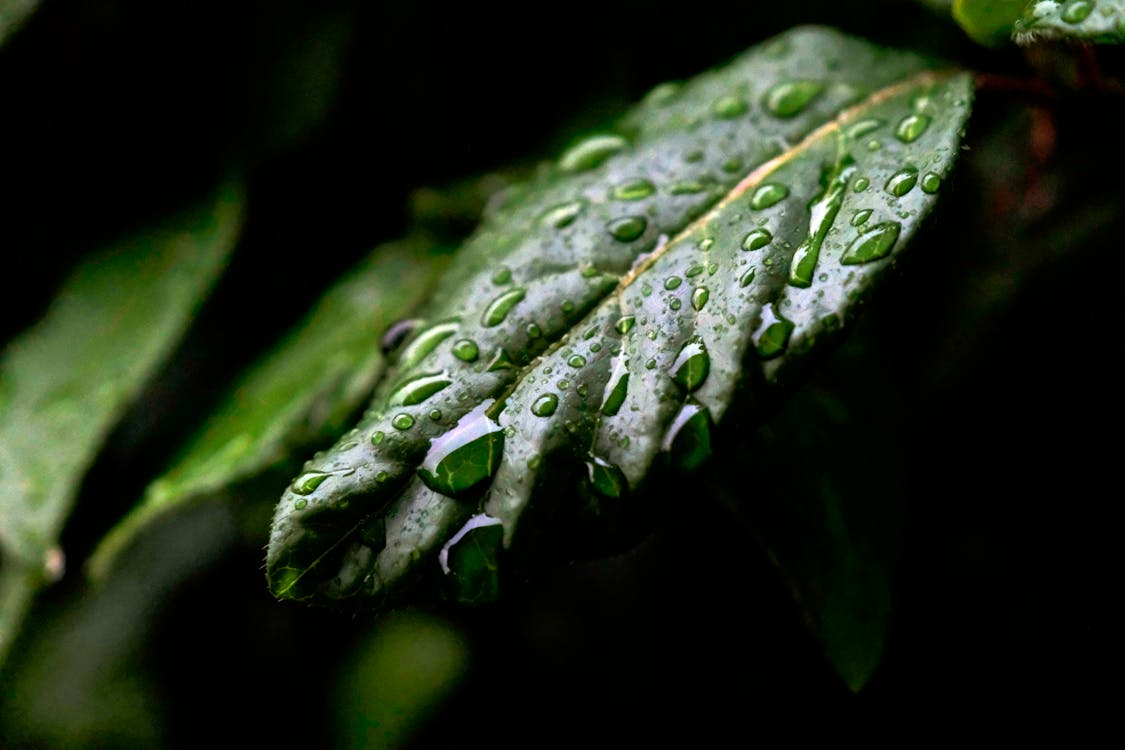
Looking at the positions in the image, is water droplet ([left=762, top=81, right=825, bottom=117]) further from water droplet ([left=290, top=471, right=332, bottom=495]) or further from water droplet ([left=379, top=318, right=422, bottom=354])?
water droplet ([left=290, top=471, right=332, bottom=495])

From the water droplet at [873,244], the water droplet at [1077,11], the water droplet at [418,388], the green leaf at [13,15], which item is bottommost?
the water droplet at [873,244]

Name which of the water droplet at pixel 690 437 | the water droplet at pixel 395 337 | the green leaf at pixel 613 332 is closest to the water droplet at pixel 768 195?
the green leaf at pixel 613 332

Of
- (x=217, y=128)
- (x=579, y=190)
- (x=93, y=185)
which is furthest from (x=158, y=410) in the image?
(x=579, y=190)

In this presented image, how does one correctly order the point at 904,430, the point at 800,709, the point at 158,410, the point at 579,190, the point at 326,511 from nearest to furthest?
1. the point at 326,511
2. the point at 579,190
3. the point at 904,430
4. the point at 800,709
5. the point at 158,410

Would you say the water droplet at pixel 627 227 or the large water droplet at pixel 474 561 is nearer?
the large water droplet at pixel 474 561

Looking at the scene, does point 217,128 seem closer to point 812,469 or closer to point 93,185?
point 93,185

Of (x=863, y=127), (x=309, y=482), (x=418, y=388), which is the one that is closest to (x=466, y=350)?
(x=418, y=388)

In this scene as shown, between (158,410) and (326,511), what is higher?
(326,511)

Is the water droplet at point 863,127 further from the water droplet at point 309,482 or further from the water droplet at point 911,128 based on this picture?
the water droplet at point 309,482

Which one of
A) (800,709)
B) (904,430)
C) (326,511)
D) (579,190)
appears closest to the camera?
(326,511)
